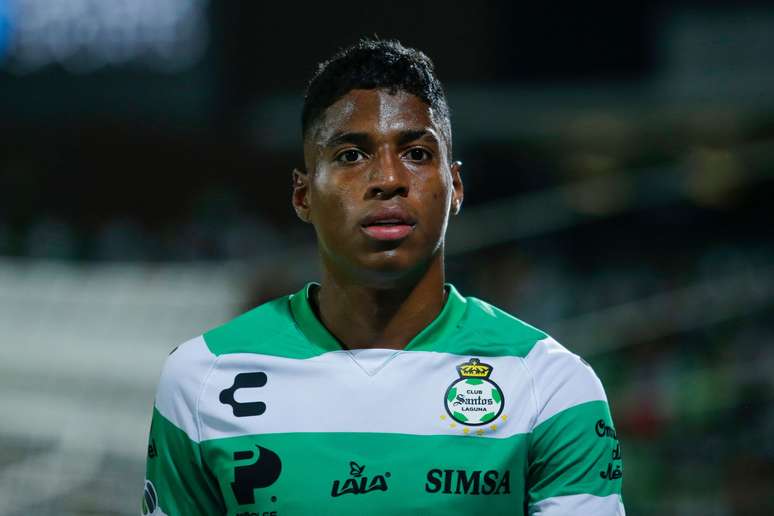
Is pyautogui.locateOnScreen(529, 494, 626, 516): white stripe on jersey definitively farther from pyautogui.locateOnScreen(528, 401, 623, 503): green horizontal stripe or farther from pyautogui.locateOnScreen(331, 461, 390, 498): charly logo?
pyautogui.locateOnScreen(331, 461, 390, 498): charly logo

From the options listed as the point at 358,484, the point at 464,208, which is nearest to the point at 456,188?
the point at 358,484

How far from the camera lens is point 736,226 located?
10.8 metres

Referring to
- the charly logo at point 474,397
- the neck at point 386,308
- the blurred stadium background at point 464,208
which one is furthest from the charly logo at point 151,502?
the blurred stadium background at point 464,208

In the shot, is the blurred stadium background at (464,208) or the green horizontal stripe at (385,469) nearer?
the green horizontal stripe at (385,469)

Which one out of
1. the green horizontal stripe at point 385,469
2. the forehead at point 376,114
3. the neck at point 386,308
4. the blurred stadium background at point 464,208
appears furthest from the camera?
the blurred stadium background at point 464,208

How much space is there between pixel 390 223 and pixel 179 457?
2.11 ft

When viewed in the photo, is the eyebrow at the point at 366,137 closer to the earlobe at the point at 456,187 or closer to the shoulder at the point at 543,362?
the earlobe at the point at 456,187

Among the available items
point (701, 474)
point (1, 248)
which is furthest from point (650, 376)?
point (1, 248)

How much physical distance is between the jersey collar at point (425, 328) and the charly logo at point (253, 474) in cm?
27

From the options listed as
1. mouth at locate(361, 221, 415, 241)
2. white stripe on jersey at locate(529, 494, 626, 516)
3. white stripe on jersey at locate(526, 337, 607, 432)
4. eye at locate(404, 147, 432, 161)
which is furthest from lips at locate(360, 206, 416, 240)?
white stripe on jersey at locate(529, 494, 626, 516)

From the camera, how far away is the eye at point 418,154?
214 centimetres

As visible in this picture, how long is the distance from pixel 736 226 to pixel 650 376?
14.9 feet

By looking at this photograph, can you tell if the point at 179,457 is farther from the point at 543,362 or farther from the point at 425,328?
the point at 543,362

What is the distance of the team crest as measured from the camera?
6.90 ft
